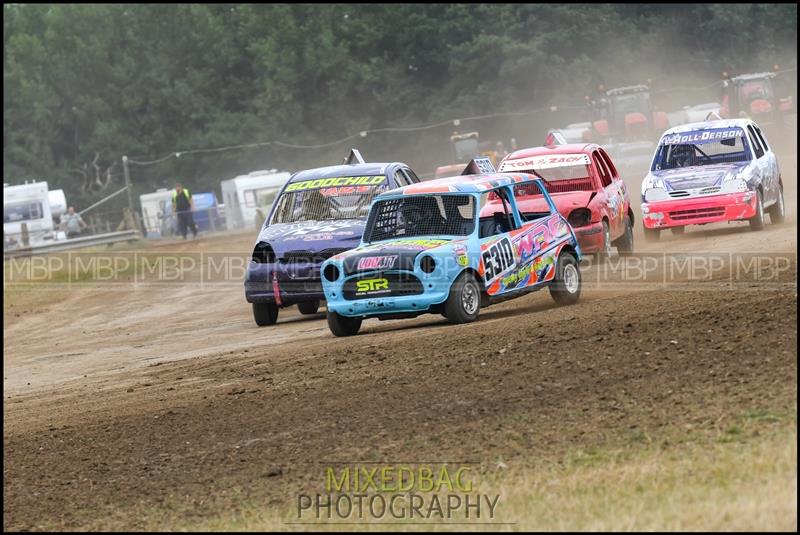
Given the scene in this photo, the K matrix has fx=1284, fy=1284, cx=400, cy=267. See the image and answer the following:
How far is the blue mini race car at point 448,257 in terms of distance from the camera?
40.9 feet

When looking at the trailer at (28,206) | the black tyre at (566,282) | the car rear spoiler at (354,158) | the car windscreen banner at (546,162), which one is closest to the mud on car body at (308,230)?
the car rear spoiler at (354,158)

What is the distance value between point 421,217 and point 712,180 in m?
7.19

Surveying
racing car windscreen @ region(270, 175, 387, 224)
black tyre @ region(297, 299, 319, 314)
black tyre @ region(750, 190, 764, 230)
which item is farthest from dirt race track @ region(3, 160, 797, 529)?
black tyre @ region(750, 190, 764, 230)

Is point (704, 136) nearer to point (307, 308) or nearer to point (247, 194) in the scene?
point (307, 308)

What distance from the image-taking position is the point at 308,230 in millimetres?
15289

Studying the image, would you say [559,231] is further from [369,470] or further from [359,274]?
[369,470]

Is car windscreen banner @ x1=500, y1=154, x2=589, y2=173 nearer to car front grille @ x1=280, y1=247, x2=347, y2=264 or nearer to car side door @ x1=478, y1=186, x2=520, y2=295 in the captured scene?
car front grille @ x1=280, y1=247, x2=347, y2=264

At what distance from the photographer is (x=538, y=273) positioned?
13359mm

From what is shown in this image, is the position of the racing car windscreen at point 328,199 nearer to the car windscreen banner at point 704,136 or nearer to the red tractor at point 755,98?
the car windscreen banner at point 704,136

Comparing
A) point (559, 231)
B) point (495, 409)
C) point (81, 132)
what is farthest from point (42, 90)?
point (495, 409)

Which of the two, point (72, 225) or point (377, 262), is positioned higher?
point (377, 262)

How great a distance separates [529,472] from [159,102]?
241 feet

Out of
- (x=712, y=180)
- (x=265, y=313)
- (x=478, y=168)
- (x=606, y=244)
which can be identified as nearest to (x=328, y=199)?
(x=265, y=313)

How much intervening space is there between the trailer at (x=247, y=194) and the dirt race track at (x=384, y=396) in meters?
37.6
